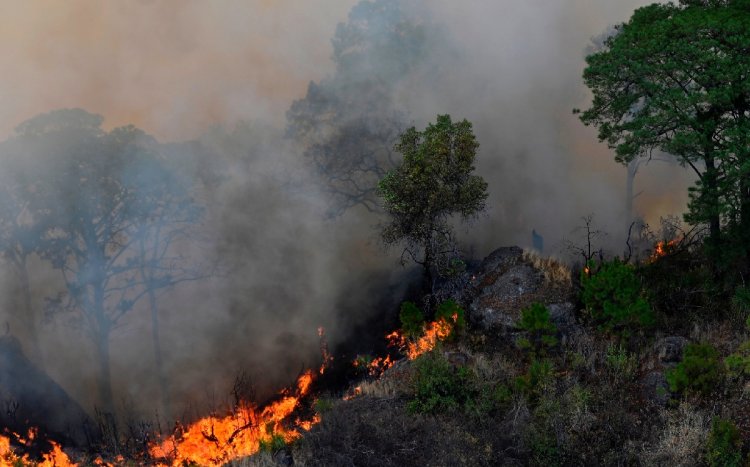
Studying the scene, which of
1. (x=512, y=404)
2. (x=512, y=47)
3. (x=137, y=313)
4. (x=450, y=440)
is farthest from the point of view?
(x=512, y=47)

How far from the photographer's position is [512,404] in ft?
34.3

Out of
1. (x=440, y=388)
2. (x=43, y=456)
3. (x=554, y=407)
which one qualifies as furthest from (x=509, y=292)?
(x=43, y=456)

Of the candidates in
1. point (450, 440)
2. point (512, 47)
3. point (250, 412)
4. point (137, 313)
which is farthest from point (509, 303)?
point (512, 47)

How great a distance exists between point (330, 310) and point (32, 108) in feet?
55.1

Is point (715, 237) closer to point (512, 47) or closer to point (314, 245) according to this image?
point (314, 245)

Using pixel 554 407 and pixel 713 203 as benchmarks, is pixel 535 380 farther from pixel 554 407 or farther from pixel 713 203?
pixel 713 203

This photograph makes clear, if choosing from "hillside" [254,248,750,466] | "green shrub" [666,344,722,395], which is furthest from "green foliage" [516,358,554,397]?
"green shrub" [666,344,722,395]

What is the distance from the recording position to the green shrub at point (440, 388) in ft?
34.9

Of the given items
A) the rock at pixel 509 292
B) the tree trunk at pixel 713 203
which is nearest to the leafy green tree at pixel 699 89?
the tree trunk at pixel 713 203

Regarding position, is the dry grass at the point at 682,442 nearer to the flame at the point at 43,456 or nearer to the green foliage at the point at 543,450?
the green foliage at the point at 543,450

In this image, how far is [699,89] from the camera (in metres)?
12.2

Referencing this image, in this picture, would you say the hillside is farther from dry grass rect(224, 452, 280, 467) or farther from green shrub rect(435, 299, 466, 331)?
green shrub rect(435, 299, 466, 331)

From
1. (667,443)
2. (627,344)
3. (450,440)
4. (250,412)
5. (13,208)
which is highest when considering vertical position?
(13,208)

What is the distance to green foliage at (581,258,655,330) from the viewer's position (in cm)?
1164
